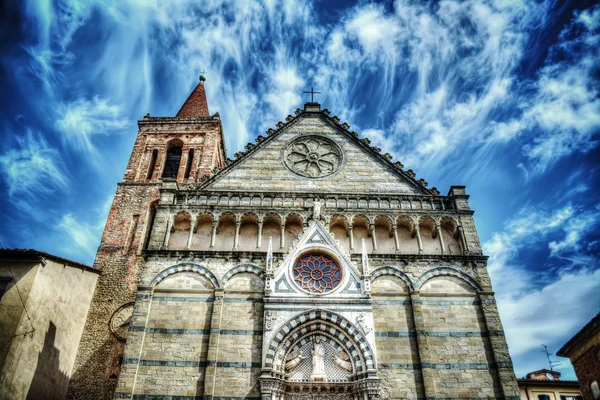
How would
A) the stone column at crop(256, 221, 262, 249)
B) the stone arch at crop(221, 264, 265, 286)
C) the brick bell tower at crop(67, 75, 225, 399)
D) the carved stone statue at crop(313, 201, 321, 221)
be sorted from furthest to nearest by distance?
the brick bell tower at crop(67, 75, 225, 399)
the carved stone statue at crop(313, 201, 321, 221)
the stone column at crop(256, 221, 262, 249)
the stone arch at crop(221, 264, 265, 286)

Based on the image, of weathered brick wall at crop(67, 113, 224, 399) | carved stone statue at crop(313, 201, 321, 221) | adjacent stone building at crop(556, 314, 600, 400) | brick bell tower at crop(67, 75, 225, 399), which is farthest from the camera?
adjacent stone building at crop(556, 314, 600, 400)

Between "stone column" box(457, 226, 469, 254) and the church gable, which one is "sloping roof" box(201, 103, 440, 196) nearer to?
the church gable

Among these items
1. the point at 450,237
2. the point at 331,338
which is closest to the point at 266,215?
the point at 331,338

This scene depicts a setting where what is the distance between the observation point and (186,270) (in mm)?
15766

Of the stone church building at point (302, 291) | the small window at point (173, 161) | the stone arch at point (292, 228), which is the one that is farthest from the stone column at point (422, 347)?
the small window at point (173, 161)

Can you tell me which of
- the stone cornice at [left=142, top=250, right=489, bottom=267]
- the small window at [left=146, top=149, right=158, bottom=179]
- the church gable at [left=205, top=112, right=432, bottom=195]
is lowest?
the stone cornice at [left=142, top=250, right=489, bottom=267]

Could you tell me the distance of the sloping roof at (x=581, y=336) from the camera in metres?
18.0

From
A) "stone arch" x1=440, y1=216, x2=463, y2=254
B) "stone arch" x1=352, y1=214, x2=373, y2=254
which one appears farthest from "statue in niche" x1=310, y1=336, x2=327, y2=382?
"stone arch" x1=440, y1=216, x2=463, y2=254

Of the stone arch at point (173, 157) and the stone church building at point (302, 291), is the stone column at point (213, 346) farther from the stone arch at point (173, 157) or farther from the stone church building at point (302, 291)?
the stone arch at point (173, 157)

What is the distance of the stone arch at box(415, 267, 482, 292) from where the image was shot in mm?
15726

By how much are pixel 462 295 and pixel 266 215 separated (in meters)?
7.91

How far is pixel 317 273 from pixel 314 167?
5.41 m

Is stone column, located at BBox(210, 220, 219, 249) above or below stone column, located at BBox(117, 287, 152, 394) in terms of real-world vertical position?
above

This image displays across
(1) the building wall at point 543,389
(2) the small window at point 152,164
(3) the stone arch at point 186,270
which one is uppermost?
(2) the small window at point 152,164
